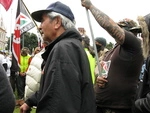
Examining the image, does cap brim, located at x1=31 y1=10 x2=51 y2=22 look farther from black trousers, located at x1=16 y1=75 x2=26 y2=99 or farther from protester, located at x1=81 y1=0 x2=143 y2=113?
black trousers, located at x1=16 y1=75 x2=26 y2=99

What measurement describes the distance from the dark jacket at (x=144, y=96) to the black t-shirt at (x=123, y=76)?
473 mm

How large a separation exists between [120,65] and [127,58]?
0.11m

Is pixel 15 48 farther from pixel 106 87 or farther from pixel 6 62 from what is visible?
pixel 106 87

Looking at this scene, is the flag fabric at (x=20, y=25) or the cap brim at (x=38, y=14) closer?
the cap brim at (x=38, y=14)

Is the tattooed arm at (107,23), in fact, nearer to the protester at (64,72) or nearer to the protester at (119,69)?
the protester at (119,69)

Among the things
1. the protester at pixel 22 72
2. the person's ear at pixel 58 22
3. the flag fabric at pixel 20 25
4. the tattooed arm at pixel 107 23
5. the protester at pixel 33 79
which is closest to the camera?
the person's ear at pixel 58 22

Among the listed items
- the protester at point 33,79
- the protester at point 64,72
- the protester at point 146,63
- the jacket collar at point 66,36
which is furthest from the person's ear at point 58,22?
the protester at point 33,79

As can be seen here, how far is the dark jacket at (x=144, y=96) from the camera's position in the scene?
2957mm

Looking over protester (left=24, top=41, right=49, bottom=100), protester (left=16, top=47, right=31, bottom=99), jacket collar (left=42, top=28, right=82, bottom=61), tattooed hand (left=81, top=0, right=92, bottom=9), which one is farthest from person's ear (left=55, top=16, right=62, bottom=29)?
protester (left=16, top=47, right=31, bottom=99)

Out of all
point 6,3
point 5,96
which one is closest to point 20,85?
point 6,3

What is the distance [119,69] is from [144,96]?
556 millimetres

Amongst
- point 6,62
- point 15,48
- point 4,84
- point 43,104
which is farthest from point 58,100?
point 6,62

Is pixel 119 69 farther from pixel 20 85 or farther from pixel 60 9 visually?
pixel 20 85

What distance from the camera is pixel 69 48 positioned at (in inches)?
108
